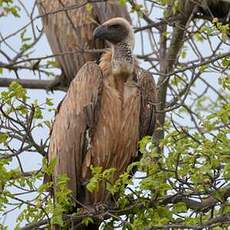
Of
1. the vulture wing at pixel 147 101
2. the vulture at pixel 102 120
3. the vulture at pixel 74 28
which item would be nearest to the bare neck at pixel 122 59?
the vulture at pixel 102 120

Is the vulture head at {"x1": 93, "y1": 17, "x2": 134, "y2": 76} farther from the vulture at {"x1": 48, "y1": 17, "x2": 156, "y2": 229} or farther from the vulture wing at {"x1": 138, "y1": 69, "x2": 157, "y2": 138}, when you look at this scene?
the vulture wing at {"x1": 138, "y1": 69, "x2": 157, "y2": 138}

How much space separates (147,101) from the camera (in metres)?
7.13

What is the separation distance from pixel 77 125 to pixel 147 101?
1.91 ft

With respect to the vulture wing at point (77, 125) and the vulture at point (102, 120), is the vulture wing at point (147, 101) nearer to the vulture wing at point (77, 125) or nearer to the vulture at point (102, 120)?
the vulture at point (102, 120)

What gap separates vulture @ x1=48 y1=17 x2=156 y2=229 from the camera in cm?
700

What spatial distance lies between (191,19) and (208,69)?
66.5 inches

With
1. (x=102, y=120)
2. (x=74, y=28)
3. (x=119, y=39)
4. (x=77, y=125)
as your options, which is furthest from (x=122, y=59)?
(x=74, y=28)

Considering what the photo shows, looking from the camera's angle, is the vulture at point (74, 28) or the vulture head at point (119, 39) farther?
the vulture at point (74, 28)

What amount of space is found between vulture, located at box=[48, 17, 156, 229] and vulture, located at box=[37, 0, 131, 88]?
230cm

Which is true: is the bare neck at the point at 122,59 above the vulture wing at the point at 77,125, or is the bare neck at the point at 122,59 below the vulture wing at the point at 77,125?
above

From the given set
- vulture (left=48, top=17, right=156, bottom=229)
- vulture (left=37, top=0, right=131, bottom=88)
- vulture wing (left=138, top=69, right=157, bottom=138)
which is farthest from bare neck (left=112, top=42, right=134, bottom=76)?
vulture (left=37, top=0, right=131, bottom=88)

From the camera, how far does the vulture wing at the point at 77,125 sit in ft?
22.9

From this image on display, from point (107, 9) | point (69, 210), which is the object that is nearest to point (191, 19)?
point (107, 9)

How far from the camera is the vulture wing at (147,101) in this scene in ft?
23.4
